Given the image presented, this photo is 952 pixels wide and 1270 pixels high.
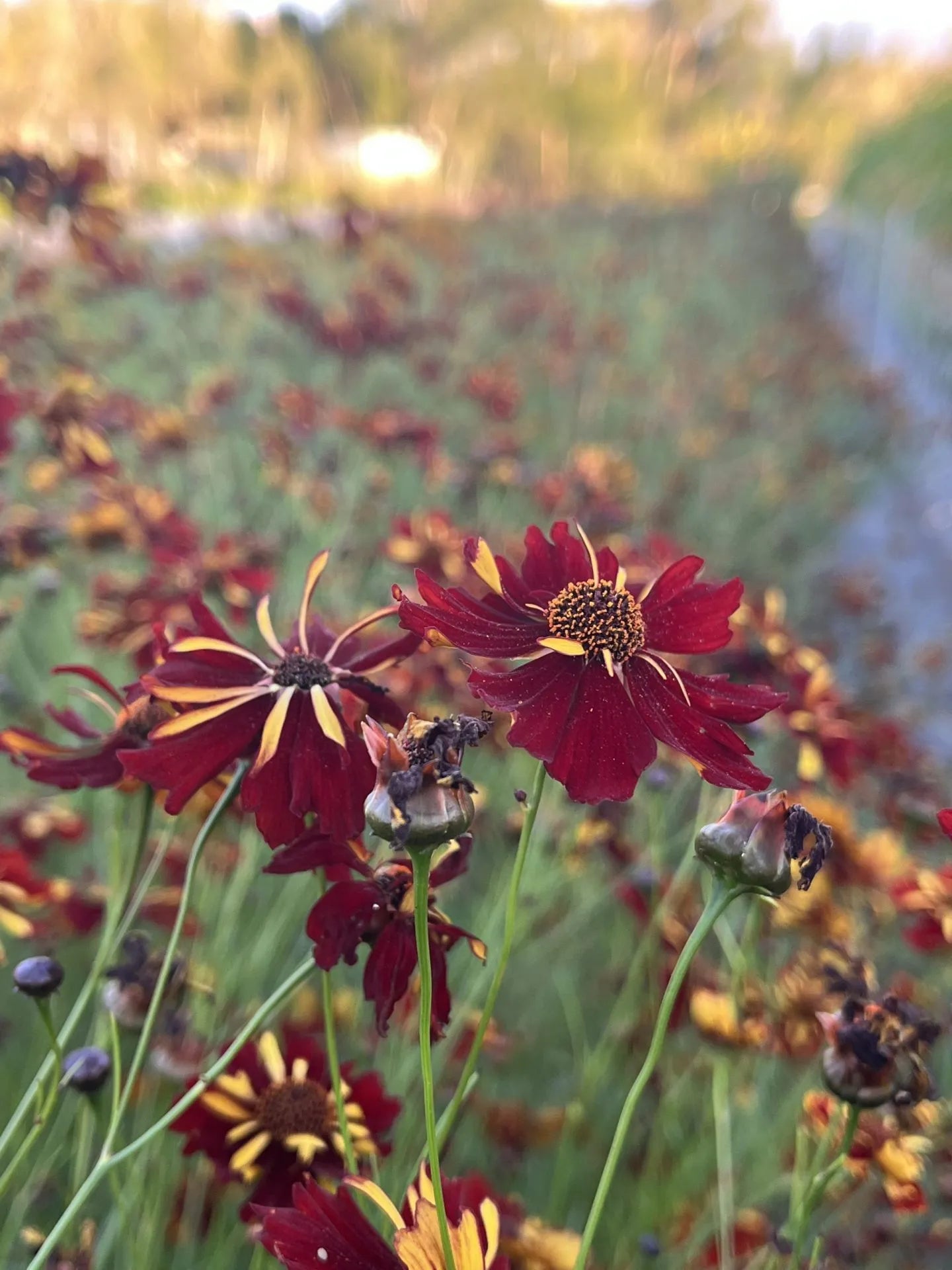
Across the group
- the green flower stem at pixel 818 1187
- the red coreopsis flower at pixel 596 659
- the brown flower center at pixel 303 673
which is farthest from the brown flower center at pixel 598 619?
the green flower stem at pixel 818 1187

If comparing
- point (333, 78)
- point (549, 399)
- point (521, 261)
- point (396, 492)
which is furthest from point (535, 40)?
point (396, 492)

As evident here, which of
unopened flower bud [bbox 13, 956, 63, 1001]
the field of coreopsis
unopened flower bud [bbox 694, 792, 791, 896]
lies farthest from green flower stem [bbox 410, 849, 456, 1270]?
unopened flower bud [bbox 13, 956, 63, 1001]

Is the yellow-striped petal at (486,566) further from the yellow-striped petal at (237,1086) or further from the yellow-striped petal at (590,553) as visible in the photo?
the yellow-striped petal at (237,1086)

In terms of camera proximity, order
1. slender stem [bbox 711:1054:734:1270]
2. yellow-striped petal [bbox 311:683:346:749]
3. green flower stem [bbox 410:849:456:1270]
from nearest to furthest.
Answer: green flower stem [bbox 410:849:456:1270]
yellow-striped petal [bbox 311:683:346:749]
slender stem [bbox 711:1054:734:1270]

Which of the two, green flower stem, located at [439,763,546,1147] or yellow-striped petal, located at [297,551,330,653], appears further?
yellow-striped petal, located at [297,551,330,653]

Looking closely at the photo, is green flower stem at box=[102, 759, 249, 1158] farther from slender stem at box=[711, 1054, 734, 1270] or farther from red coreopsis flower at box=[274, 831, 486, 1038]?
slender stem at box=[711, 1054, 734, 1270]

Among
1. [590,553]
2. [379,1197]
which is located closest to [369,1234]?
[379,1197]
